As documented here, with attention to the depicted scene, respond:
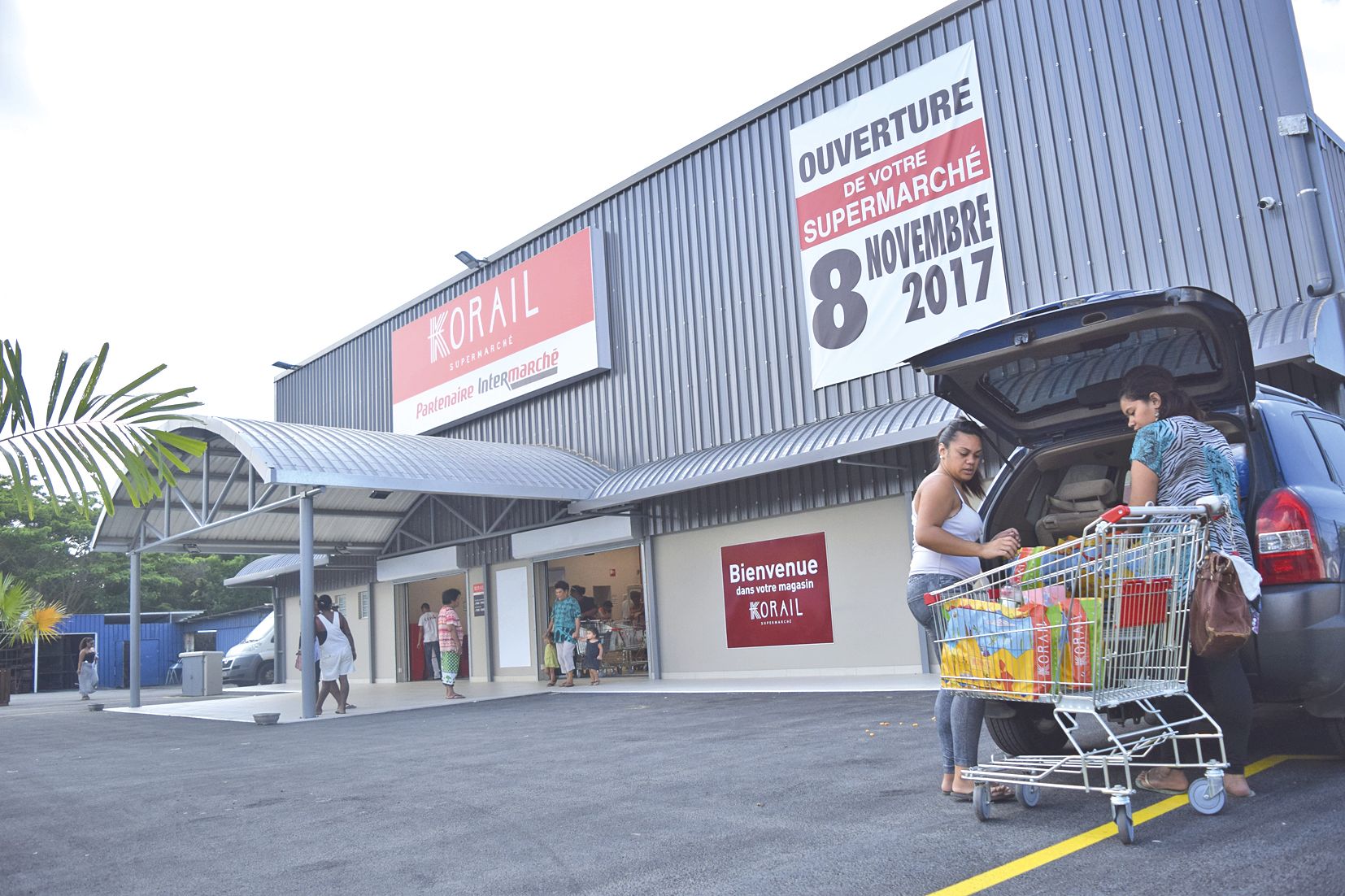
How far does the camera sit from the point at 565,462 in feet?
57.0

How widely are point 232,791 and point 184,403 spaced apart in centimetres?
401

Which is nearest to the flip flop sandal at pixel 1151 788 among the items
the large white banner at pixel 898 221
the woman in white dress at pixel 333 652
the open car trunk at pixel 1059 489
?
the open car trunk at pixel 1059 489

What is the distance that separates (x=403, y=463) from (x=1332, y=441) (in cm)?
1223

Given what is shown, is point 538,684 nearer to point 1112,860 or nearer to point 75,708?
point 75,708

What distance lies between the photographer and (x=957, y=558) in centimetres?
444

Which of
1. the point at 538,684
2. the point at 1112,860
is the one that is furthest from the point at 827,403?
the point at 1112,860

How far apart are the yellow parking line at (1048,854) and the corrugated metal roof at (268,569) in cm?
2094

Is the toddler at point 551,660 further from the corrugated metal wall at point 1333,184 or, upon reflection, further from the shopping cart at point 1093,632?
the shopping cart at point 1093,632

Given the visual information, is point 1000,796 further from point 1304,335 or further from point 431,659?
point 431,659

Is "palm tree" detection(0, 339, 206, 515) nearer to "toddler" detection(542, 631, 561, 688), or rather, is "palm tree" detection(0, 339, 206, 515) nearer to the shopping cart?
the shopping cart

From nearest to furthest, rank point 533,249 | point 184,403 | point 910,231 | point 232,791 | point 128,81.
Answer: point 184,403 < point 128,81 < point 232,791 < point 910,231 < point 533,249

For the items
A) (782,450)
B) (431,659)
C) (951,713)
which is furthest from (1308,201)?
(431,659)

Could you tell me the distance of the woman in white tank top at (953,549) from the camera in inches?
167

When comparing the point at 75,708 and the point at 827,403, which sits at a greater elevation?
the point at 827,403
